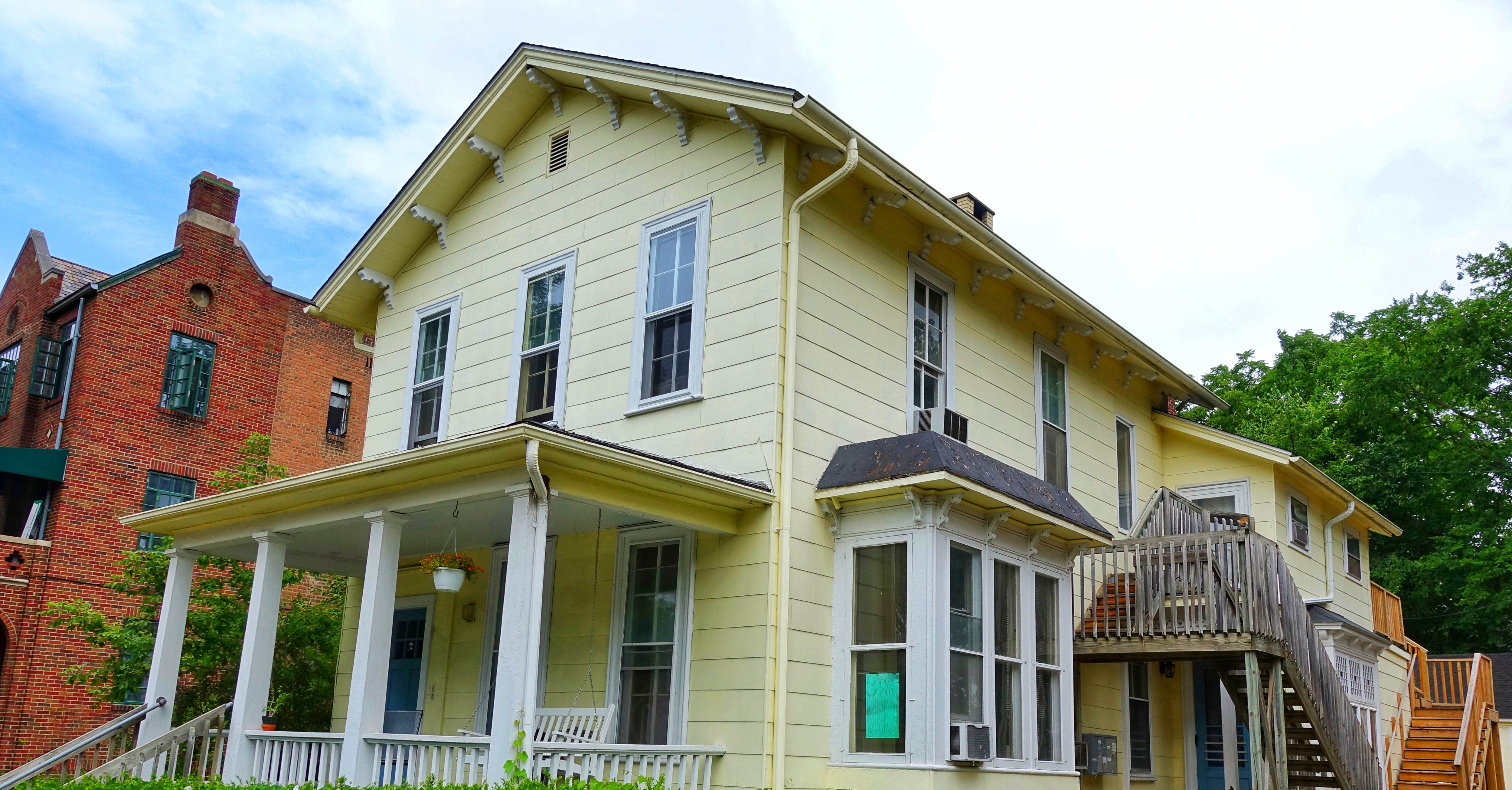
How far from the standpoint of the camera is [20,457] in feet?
70.4

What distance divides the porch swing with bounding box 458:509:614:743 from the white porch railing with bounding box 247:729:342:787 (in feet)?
3.80

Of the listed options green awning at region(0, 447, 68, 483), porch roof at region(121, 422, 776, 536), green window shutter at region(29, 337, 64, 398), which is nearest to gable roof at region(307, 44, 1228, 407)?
porch roof at region(121, 422, 776, 536)

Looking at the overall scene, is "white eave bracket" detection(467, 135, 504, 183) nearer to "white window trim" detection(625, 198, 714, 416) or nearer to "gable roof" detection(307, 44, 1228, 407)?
"gable roof" detection(307, 44, 1228, 407)

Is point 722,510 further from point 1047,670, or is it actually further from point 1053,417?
point 1053,417

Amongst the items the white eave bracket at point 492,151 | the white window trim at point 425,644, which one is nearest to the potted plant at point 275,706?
the white window trim at point 425,644

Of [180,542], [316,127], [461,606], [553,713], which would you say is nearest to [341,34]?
[180,542]

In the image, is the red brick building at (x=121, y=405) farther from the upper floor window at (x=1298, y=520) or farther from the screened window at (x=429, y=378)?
the upper floor window at (x=1298, y=520)

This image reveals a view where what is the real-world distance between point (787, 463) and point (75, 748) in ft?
25.3

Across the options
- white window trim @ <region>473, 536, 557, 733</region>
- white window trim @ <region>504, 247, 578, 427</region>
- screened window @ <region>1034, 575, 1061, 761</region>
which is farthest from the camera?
white window trim @ <region>504, 247, 578, 427</region>

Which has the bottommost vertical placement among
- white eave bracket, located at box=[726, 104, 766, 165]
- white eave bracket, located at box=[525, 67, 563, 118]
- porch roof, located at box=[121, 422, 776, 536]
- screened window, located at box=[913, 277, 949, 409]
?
porch roof, located at box=[121, 422, 776, 536]

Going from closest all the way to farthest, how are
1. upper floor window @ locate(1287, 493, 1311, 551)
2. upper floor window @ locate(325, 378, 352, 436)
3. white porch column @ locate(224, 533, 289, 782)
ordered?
white porch column @ locate(224, 533, 289, 782) → upper floor window @ locate(1287, 493, 1311, 551) → upper floor window @ locate(325, 378, 352, 436)

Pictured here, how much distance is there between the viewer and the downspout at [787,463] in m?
9.46

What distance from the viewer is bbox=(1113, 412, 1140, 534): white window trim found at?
52.5 feet

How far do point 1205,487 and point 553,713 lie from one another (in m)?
11.0
